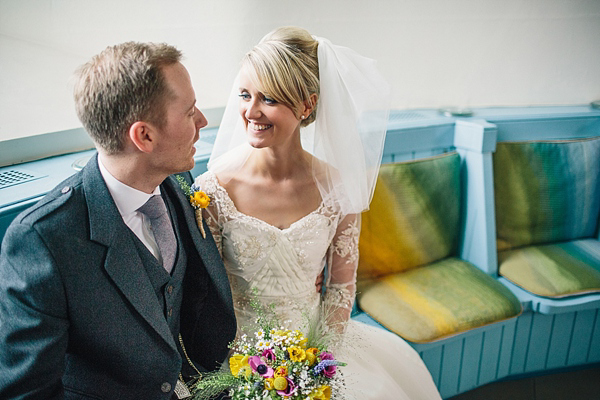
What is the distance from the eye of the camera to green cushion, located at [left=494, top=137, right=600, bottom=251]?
9.60 ft

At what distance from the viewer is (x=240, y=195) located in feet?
6.16

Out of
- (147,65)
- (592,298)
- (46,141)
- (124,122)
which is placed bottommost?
(592,298)

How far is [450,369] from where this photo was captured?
2.53 metres

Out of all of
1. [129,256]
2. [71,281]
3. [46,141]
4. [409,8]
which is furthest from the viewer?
[409,8]

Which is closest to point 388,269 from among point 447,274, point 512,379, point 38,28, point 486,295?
point 447,274

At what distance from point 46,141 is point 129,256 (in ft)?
3.49

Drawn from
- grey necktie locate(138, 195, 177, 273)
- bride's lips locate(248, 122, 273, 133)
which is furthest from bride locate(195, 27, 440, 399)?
grey necktie locate(138, 195, 177, 273)

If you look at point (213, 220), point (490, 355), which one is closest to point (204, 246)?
point (213, 220)

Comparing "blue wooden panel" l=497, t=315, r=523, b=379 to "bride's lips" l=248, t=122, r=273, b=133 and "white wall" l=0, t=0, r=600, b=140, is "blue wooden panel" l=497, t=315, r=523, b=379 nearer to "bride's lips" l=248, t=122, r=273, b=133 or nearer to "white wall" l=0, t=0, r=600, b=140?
"white wall" l=0, t=0, r=600, b=140

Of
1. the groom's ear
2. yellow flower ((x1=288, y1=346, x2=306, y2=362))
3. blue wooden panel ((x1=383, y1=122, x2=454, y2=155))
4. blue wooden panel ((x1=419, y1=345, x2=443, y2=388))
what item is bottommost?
blue wooden panel ((x1=419, y1=345, x2=443, y2=388))

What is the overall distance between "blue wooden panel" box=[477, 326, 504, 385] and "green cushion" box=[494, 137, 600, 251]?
22.0 inches

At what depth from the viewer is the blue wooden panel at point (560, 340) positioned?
110 inches

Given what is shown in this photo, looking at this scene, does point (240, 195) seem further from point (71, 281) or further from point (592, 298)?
point (592, 298)

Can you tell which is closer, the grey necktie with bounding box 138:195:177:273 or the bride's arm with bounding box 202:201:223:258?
the grey necktie with bounding box 138:195:177:273
